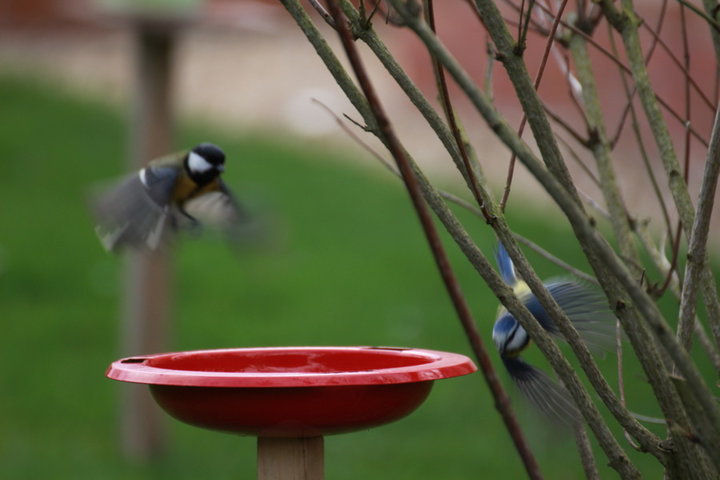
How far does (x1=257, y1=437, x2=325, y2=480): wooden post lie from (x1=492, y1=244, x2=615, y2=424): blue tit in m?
0.36

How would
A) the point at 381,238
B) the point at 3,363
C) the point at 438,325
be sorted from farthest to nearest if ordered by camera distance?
the point at 381,238
the point at 438,325
the point at 3,363

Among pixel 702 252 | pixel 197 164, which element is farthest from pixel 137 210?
pixel 702 252

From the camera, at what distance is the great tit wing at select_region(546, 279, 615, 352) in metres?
1.59

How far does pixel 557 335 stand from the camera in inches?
63.1

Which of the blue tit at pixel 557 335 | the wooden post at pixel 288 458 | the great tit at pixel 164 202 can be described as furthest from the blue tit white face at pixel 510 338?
the great tit at pixel 164 202

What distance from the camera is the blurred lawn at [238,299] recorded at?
4555mm

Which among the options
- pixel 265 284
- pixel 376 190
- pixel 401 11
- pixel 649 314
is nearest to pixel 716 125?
pixel 649 314

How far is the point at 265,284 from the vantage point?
21.8ft

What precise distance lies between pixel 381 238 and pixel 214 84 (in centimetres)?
415

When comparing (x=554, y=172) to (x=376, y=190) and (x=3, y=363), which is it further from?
(x=376, y=190)

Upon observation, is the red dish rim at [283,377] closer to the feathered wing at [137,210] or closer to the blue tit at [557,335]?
the blue tit at [557,335]

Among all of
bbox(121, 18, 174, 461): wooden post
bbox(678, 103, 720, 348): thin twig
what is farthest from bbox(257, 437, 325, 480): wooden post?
bbox(121, 18, 174, 461): wooden post

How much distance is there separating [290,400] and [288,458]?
0.22 m

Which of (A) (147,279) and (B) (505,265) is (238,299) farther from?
(B) (505,265)
